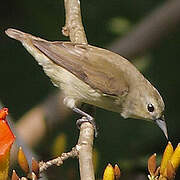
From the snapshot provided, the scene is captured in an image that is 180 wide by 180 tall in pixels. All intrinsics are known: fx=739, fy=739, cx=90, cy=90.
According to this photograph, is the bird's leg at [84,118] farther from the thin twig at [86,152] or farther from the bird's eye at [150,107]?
the bird's eye at [150,107]

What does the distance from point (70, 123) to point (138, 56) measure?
87cm

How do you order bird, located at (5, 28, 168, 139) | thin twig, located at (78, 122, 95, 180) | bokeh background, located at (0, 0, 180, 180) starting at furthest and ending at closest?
bokeh background, located at (0, 0, 180, 180) → bird, located at (5, 28, 168, 139) → thin twig, located at (78, 122, 95, 180)

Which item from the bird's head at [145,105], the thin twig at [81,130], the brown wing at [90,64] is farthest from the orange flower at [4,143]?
the brown wing at [90,64]

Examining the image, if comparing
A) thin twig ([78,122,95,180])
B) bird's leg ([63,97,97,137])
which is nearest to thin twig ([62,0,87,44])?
bird's leg ([63,97,97,137])

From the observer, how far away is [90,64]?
5664mm

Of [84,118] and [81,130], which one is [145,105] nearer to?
[84,118]

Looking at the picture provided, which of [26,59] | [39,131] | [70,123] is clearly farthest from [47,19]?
[39,131]

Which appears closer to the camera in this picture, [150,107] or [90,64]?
[150,107]

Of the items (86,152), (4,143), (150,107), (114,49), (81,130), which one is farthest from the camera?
(114,49)

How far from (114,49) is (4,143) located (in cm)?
267

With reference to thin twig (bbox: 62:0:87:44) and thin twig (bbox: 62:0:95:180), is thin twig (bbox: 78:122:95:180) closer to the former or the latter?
thin twig (bbox: 62:0:95:180)

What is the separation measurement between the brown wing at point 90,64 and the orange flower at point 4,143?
6.47ft

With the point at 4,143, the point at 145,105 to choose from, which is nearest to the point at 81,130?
the point at 145,105

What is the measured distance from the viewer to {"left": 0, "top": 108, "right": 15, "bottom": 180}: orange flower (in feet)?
11.4
